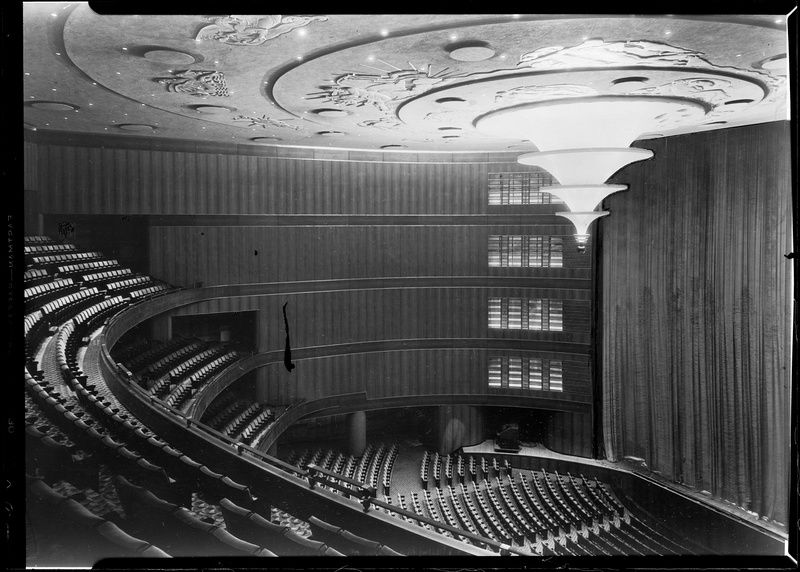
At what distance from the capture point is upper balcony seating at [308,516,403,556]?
4.53 m

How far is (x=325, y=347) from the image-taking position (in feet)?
28.9

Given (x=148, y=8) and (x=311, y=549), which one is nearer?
(x=148, y=8)

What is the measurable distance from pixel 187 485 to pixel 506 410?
290 inches

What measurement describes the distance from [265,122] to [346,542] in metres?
4.62

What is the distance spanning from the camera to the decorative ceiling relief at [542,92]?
202 inches

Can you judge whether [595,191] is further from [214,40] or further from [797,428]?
[214,40]

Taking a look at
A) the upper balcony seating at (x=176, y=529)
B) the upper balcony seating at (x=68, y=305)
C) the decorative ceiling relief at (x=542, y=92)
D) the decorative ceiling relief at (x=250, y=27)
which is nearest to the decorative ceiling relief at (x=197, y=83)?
the decorative ceiling relief at (x=250, y=27)

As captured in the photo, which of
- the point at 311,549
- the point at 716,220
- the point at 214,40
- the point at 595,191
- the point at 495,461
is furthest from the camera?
the point at 495,461

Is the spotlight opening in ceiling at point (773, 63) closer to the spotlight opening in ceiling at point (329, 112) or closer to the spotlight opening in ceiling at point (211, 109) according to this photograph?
the spotlight opening in ceiling at point (329, 112)

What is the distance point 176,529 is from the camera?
14.2ft

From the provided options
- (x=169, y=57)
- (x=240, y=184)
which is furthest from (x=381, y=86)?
(x=240, y=184)

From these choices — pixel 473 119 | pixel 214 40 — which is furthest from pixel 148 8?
pixel 473 119

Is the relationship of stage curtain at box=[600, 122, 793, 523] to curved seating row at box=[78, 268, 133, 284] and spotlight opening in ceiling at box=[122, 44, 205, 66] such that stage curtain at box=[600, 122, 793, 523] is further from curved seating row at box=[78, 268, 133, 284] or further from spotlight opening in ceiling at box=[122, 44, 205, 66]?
curved seating row at box=[78, 268, 133, 284]

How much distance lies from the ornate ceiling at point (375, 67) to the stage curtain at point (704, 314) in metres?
1.50
